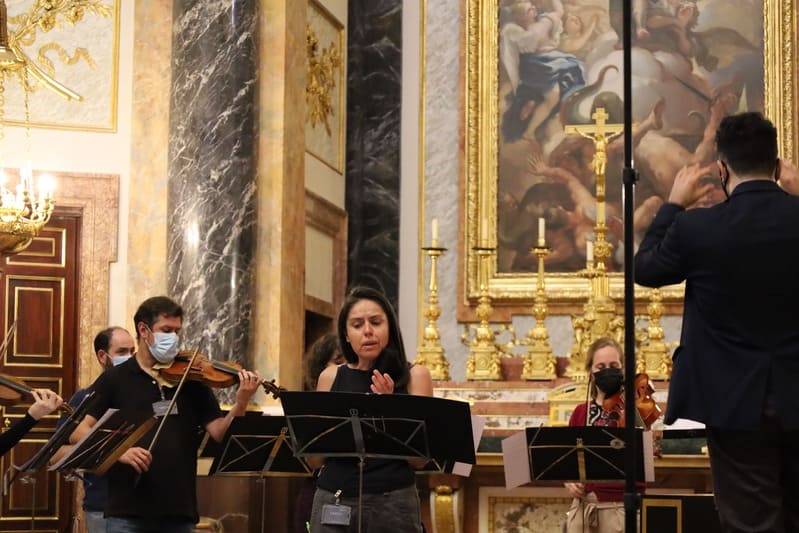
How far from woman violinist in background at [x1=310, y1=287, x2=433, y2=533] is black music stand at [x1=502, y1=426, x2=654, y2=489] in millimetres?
1255

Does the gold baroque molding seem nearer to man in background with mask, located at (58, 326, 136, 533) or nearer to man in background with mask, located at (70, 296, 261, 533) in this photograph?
man in background with mask, located at (58, 326, 136, 533)

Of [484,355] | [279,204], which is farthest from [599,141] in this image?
[279,204]

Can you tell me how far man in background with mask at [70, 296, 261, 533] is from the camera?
5965mm

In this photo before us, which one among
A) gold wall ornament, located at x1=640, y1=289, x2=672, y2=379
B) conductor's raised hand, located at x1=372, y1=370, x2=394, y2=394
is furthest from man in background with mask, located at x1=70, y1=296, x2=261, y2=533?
gold wall ornament, located at x1=640, y1=289, x2=672, y2=379

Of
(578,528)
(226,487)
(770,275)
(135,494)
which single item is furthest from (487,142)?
(770,275)

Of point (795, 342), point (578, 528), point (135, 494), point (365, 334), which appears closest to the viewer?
point (795, 342)

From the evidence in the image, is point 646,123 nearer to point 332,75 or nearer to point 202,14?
point 332,75

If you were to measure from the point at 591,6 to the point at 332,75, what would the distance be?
259 cm

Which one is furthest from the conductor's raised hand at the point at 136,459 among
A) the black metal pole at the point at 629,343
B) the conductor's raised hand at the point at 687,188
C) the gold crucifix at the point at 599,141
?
the gold crucifix at the point at 599,141

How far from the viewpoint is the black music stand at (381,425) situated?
5219 mm

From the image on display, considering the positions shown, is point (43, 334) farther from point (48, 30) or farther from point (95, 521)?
point (95, 521)

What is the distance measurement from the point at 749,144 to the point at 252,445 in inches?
127

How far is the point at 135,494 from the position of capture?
5.97 m

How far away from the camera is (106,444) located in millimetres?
5891
